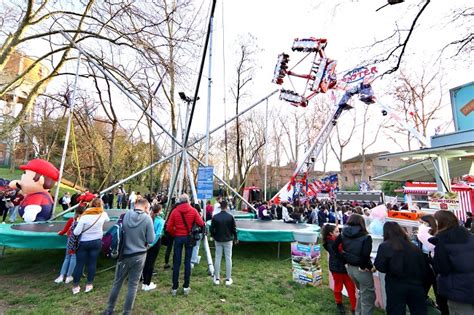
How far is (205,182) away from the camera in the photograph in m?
5.63

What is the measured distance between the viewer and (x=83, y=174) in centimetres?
2655

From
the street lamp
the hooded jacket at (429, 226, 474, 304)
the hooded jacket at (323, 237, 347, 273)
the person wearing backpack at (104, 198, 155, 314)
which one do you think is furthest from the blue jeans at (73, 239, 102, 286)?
the hooded jacket at (429, 226, 474, 304)

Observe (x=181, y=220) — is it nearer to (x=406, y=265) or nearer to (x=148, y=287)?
(x=148, y=287)

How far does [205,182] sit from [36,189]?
221 inches

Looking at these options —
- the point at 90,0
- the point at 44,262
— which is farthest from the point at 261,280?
the point at 90,0

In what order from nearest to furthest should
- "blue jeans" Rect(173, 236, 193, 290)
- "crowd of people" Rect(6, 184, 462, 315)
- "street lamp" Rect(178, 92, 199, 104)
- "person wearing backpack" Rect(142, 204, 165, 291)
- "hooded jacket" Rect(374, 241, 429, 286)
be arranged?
"crowd of people" Rect(6, 184, 462, 315)
"hooded jacket" Rect(374, 241, 429, 286)
"blue jeans" Rect(173, 236, 193, 290)
"person wearing backpack" Rect(142, 204, 165, 291)
"street lamp" Rect(178, 92, 199, 104)

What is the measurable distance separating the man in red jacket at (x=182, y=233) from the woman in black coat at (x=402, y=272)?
2.95 m

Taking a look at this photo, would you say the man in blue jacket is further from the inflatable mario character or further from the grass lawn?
the inflatable mario character

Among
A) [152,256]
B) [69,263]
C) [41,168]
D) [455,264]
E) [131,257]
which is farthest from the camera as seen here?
[41,168]

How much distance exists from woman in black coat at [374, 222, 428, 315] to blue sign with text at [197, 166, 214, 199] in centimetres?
343

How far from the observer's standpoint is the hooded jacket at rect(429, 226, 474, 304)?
245 centimetres

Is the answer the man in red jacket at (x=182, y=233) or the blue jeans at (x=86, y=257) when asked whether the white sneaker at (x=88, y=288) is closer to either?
the blue jeans at (x=86, y=257)

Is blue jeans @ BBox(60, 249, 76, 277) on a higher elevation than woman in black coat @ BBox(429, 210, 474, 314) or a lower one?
lower

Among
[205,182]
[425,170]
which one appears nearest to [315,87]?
[425,170]
